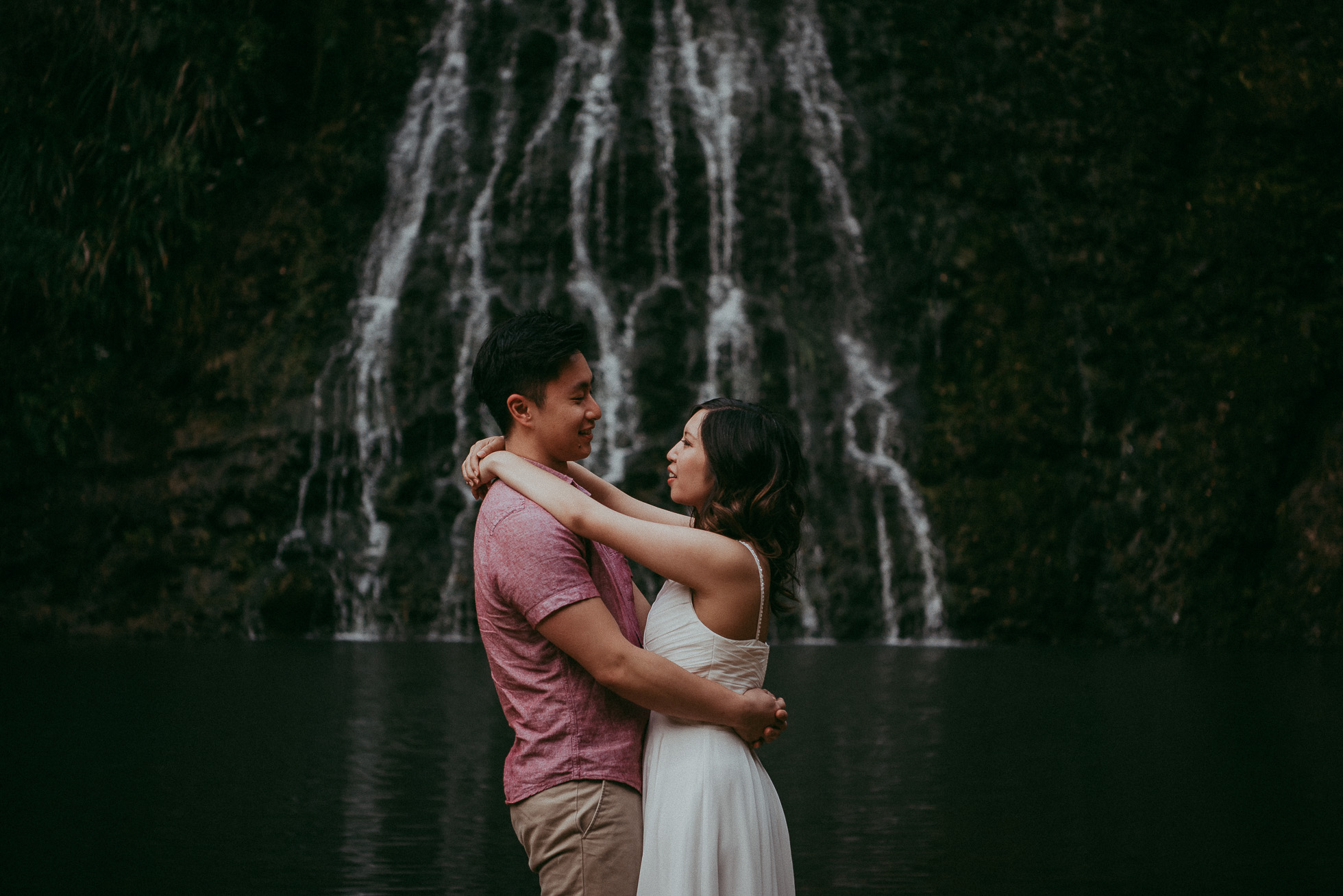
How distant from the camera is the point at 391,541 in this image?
14352 mm

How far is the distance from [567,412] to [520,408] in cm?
10

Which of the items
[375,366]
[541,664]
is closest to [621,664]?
[541,664]

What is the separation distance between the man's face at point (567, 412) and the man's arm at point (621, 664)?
38 cm

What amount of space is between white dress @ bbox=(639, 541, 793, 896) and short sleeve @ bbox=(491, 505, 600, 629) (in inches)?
9.3

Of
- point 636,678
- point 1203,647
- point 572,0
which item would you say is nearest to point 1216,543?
point 1203,647

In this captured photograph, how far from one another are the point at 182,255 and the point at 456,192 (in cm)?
364

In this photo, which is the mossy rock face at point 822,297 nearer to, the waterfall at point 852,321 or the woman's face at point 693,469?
the waterfall at point 852,321

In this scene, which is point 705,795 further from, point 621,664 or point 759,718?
point 621,664

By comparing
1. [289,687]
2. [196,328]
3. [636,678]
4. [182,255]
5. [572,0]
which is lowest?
[289,687]

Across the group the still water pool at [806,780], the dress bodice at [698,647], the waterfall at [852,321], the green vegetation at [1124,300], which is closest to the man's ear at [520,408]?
the dress bodice at [698,647]

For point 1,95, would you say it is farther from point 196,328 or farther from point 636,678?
point 636,678

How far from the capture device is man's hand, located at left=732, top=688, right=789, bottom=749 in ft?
8.04

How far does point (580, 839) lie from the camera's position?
7.66ft

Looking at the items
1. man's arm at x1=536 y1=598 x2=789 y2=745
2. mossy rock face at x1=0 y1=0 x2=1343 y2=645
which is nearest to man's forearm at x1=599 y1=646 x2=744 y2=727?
man's arm at x1=536 y1=598 x2=789 y2=745
